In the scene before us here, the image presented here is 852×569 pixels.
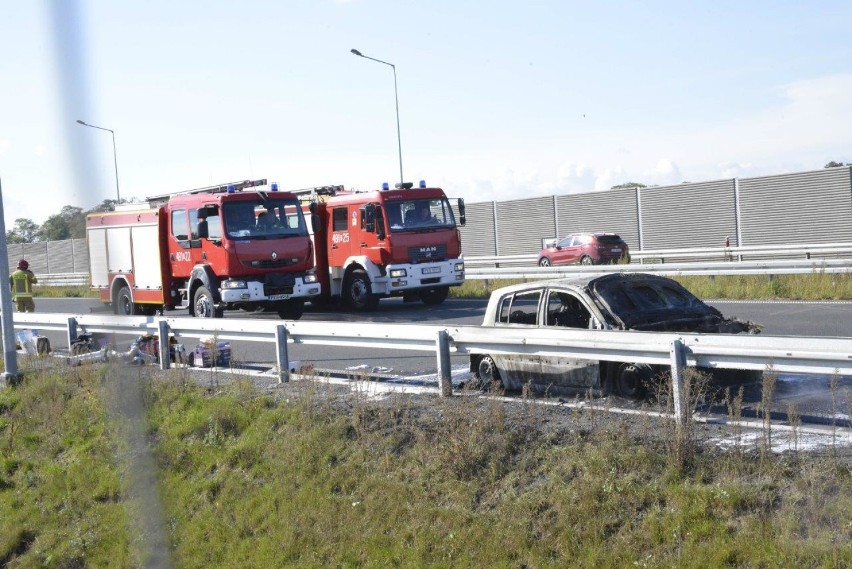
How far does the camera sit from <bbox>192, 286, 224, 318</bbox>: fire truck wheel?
2202cm

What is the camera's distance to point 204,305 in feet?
73.4

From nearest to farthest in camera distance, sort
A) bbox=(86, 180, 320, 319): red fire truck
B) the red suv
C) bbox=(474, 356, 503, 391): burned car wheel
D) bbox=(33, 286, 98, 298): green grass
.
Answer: bbox=(474, 356, 503, 391): burned car wheel < bbox=(86, 180, 320, 319): red fire truck < the red suv < bbox=(33, 286, 98, 298): green grass

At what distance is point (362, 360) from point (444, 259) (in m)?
10.1

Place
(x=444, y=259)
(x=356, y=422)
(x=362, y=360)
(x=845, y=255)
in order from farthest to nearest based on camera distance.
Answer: (x=845, y=255)
(x=444, y=259)
(x=362, y=360)
(x=356, y=422)

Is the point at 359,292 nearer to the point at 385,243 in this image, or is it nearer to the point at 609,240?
the point at 385,243

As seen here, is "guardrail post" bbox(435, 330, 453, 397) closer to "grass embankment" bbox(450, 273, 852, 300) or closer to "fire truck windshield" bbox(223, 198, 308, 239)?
"fire truck windshield" bbox(223, 198, 308, 239)

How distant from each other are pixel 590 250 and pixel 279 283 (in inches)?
730

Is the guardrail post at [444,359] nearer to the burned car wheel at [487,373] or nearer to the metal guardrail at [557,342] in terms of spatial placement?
the metal guardrail at [557,342]

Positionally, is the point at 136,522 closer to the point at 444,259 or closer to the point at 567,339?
the point at 567,339

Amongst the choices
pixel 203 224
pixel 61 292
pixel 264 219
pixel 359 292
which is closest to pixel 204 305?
pixel 203 224

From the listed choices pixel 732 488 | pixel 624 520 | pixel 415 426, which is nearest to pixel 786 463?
pixel 732 488

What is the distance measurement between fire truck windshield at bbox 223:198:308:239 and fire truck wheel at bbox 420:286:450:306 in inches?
169

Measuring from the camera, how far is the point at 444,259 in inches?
968

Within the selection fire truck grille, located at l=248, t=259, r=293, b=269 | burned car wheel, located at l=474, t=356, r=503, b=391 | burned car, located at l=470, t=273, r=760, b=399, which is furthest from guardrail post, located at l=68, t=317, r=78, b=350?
burned car wheel, located at l=474, t=356, r=503, b=391
